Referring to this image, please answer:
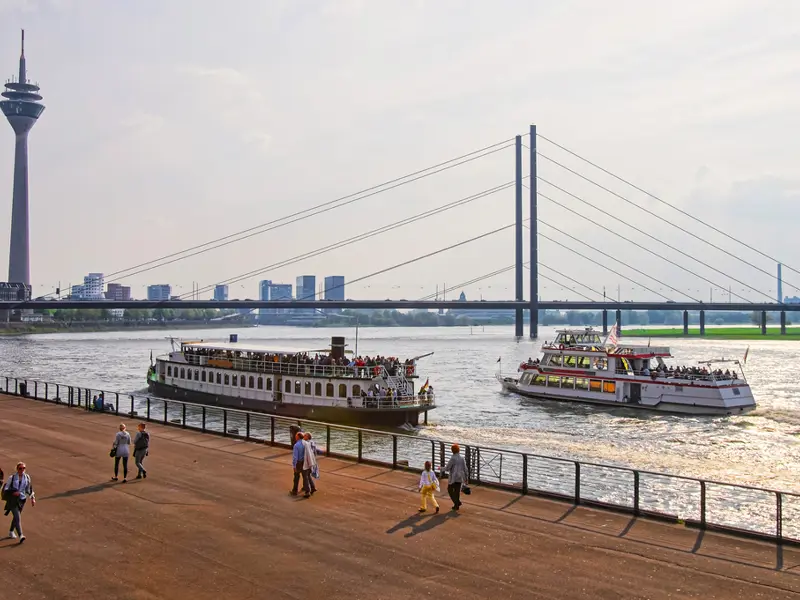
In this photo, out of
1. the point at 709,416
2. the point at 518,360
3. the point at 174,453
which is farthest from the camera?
the point at 518,360

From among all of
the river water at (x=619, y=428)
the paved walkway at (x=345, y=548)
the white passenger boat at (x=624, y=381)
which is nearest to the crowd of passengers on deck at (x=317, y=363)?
the river water at (x=619, y=428)

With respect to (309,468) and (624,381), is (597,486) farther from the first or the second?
(624,381)

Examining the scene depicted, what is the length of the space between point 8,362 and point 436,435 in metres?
66.2

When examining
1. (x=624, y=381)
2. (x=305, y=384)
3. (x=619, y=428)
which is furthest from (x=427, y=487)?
(x=624, y=381)

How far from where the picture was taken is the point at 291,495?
16.9 meters

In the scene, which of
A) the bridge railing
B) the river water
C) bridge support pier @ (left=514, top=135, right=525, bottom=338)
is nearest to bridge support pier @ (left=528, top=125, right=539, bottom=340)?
bridge support pier @ (left=514, top=135, right=525, bottom=338)

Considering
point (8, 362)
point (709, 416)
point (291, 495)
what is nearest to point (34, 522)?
point (291, 495)

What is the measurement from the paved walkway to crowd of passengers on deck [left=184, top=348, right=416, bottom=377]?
2282cm

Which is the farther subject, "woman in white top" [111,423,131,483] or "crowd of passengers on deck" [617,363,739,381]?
"crowd of passengers on deck" [617,363,739,381]

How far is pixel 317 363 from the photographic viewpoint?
43.5m

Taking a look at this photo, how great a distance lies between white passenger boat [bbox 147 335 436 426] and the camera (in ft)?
133

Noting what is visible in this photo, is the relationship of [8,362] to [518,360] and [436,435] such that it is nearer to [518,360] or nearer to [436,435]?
[518,360]

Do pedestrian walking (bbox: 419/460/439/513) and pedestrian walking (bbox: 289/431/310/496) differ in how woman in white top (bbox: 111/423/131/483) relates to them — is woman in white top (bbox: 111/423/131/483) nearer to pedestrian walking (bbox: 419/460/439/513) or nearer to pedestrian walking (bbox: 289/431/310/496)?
pedestrian walking (bbox: 289/431/310/496)

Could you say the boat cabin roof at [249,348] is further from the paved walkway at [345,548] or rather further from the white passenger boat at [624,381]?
the paved walkway at [345,548]
